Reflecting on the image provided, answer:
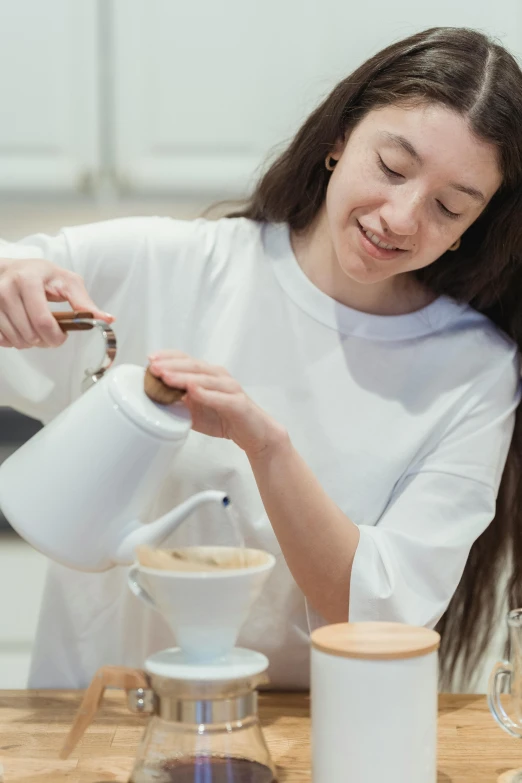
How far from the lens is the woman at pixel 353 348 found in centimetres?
109

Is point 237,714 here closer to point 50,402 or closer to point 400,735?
point 400,735

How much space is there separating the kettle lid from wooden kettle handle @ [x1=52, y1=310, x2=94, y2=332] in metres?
0.11

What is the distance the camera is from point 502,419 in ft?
4.00

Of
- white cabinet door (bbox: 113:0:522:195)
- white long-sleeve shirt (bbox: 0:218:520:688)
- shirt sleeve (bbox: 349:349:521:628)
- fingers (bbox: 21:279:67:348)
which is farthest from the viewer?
white cabinet door (bbox: 113:0:522:195)

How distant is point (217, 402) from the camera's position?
90 centimetres

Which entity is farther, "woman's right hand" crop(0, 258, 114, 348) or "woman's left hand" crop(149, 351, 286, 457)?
"woman's right hand" crop(0, 258, 114, 348)

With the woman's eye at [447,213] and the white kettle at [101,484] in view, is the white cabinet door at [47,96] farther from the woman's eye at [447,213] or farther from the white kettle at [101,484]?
the white kettle at [101,484]

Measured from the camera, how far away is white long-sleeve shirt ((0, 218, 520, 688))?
1174 millimetres

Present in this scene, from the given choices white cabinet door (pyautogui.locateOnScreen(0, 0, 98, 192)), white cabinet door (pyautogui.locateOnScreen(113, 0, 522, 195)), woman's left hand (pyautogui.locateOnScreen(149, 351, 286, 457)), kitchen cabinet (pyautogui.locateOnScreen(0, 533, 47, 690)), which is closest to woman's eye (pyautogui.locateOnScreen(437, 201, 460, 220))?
woman's left hand (pyautogui.locateOnScreen(149, 351, 286, 457))

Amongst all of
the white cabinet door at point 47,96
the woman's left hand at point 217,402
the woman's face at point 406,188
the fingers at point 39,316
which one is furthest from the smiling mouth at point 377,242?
the white cabinet door at point 47,96

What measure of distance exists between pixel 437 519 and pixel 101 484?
0.47m

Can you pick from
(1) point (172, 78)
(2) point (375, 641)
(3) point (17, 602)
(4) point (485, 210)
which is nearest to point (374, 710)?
(2) point (375, 641)

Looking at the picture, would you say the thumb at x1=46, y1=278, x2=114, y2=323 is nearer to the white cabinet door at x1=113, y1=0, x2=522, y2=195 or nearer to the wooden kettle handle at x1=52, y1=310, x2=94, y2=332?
the wooden kettle handle at x1=52, y1=310, x2=94, y2=332

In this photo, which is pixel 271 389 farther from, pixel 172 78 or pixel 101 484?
pixel 172 78
